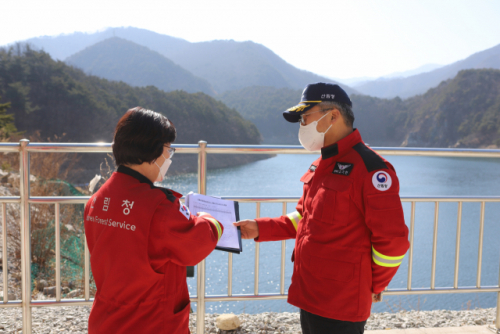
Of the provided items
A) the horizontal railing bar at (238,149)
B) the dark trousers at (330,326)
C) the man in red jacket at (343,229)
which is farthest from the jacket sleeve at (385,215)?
the horizontal railing bar at (238,149)

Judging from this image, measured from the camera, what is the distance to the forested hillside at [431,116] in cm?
4138

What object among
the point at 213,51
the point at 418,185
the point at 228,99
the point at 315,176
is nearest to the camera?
the point at 315,176

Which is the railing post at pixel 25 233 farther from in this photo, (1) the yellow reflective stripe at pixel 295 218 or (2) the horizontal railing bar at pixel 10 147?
(1) the yellow reflective stripe at pixel 295 218

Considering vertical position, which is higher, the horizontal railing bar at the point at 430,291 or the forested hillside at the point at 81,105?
the forested hillside at the point at 81,105

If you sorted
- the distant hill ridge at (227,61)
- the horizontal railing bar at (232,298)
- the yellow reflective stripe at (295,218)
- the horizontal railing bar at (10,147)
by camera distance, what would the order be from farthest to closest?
the distant hill ridge at (227,61), the horizontal railing bar at (232,298), the horizontal railing bar at (10,147), the yellow reflective stripe at (295,218)

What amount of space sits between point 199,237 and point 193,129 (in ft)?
121

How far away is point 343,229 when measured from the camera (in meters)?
1.22

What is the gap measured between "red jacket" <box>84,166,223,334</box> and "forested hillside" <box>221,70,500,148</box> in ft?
127

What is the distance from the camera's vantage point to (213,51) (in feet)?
381

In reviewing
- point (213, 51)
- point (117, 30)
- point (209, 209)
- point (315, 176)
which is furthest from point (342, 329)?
point (117, 30)

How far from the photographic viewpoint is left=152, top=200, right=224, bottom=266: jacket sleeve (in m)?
1.02

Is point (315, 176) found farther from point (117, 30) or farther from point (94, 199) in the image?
point (117, 30)

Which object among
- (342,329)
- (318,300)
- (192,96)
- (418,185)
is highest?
(192,96)

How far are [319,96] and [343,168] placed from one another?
301 millimetres
